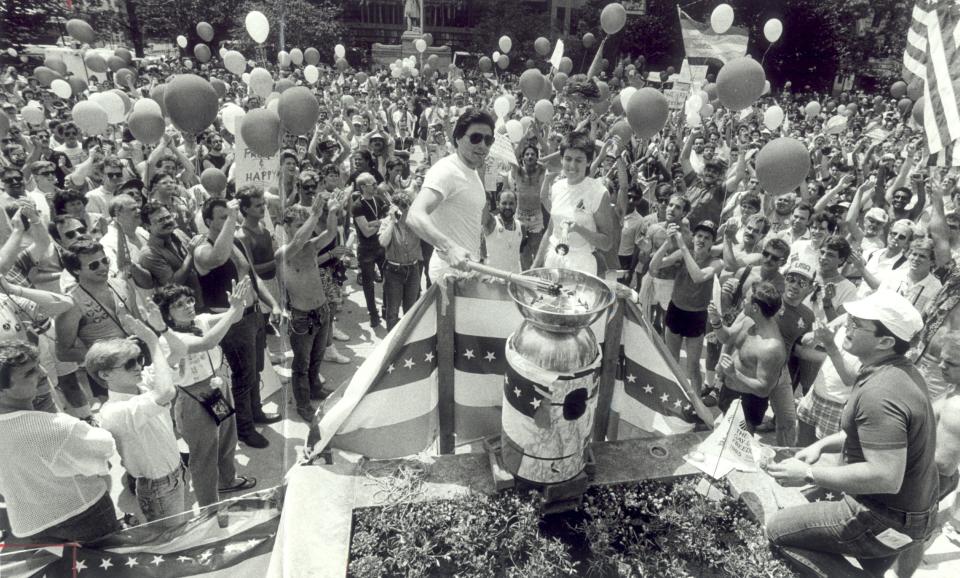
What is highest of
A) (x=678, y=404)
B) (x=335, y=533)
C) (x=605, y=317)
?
(x=605, y=317)

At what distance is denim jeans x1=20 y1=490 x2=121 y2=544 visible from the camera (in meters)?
2.88

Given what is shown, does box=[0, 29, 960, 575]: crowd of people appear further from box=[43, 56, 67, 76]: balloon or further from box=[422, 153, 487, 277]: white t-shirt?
box=[43, 56, 67, 76]: balloon

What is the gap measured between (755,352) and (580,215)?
62.5 inches

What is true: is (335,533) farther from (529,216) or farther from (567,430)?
(529,216)

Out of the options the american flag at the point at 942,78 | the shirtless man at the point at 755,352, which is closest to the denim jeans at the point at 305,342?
the shirtless man at the point at 755,352

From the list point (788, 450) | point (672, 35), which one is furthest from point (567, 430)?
point (672, 35)

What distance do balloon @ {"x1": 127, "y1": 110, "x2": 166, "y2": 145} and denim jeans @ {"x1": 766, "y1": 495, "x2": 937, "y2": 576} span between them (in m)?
7.61

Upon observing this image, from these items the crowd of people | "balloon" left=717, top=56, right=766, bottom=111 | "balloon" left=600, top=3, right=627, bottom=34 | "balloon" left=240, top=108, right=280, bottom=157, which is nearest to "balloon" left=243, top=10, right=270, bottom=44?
the crowd of people

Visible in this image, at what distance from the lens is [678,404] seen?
11.1 feet

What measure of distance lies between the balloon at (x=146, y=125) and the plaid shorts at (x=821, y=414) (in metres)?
7.52

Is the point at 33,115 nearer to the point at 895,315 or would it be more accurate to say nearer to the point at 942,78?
the point at 895,315

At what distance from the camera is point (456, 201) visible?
3.71 metres

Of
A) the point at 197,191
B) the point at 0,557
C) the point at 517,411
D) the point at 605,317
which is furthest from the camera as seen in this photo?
the point at 197,191

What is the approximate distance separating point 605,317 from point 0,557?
309cm
